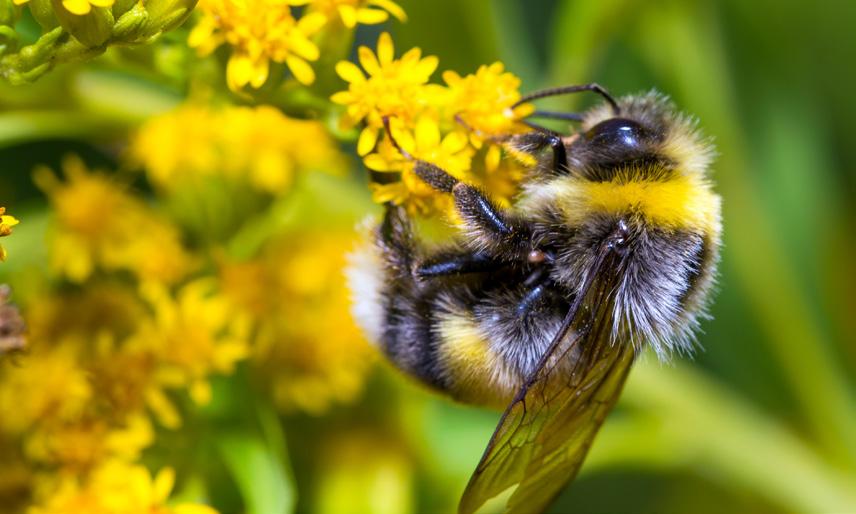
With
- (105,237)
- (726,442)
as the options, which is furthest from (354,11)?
(726,442)

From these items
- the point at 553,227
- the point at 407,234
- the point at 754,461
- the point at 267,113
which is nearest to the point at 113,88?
the point at 267,113

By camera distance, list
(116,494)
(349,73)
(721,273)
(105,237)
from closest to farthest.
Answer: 1. (349,73)
2. (116,494)
3. (105,237)
4. (721,273)

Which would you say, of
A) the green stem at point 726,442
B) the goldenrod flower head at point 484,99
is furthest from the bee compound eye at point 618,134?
the green stem at point 726,442

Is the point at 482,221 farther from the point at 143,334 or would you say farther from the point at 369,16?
the point at 143,334

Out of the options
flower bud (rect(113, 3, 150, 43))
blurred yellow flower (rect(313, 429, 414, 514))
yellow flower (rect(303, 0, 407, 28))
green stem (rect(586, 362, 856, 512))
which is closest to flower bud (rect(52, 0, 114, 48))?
flower bud (rect(113, 3, 150, 43))

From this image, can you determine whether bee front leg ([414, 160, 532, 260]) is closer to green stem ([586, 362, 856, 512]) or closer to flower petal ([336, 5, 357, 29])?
flower petal ([336, 5, 357, 29])

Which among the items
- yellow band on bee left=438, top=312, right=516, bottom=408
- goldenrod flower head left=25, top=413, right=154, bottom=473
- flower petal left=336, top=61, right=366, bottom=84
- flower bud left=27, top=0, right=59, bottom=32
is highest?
flower bud left=27, top=0, right=59, bottom=32
